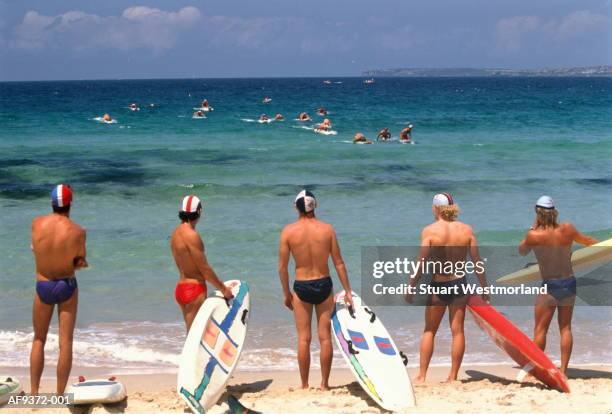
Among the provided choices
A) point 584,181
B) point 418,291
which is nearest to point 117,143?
point 584,181

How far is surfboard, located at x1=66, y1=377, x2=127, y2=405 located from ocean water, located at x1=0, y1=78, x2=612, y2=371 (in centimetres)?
168

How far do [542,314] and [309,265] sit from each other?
7.06ft

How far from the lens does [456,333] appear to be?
7.20 metres

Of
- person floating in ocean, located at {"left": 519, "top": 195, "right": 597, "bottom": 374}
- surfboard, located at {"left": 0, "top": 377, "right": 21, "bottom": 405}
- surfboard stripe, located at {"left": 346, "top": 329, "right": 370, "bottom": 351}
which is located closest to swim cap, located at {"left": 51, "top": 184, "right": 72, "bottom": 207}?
surfboard, located at {"left": 0, "top": 377, "right": 21, "bottom": 405}

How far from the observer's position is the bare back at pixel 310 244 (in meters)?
6.81

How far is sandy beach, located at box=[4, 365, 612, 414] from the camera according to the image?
642 centimetres

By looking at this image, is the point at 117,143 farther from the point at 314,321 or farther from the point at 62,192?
the point at 62,192

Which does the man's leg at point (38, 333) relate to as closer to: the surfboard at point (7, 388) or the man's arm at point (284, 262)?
the surfboard at point (7, 388)

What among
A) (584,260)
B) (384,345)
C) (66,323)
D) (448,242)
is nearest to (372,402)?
(384,345)

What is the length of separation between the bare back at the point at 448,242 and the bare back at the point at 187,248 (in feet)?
6.28

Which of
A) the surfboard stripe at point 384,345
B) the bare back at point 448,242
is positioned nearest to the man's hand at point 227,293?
the surfboard stripe at point 384,345

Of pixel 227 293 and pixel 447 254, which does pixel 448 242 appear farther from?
pixel 227 293

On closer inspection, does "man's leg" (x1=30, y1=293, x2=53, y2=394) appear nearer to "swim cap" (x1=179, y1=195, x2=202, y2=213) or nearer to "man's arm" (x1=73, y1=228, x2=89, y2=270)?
"man's arm" (x1=73, y1=228, x2=89, y2=270)

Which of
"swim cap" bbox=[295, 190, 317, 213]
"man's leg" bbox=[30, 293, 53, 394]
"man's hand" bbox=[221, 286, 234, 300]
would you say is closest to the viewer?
"man's leg" bbox=[30, 293, 53, 394]
